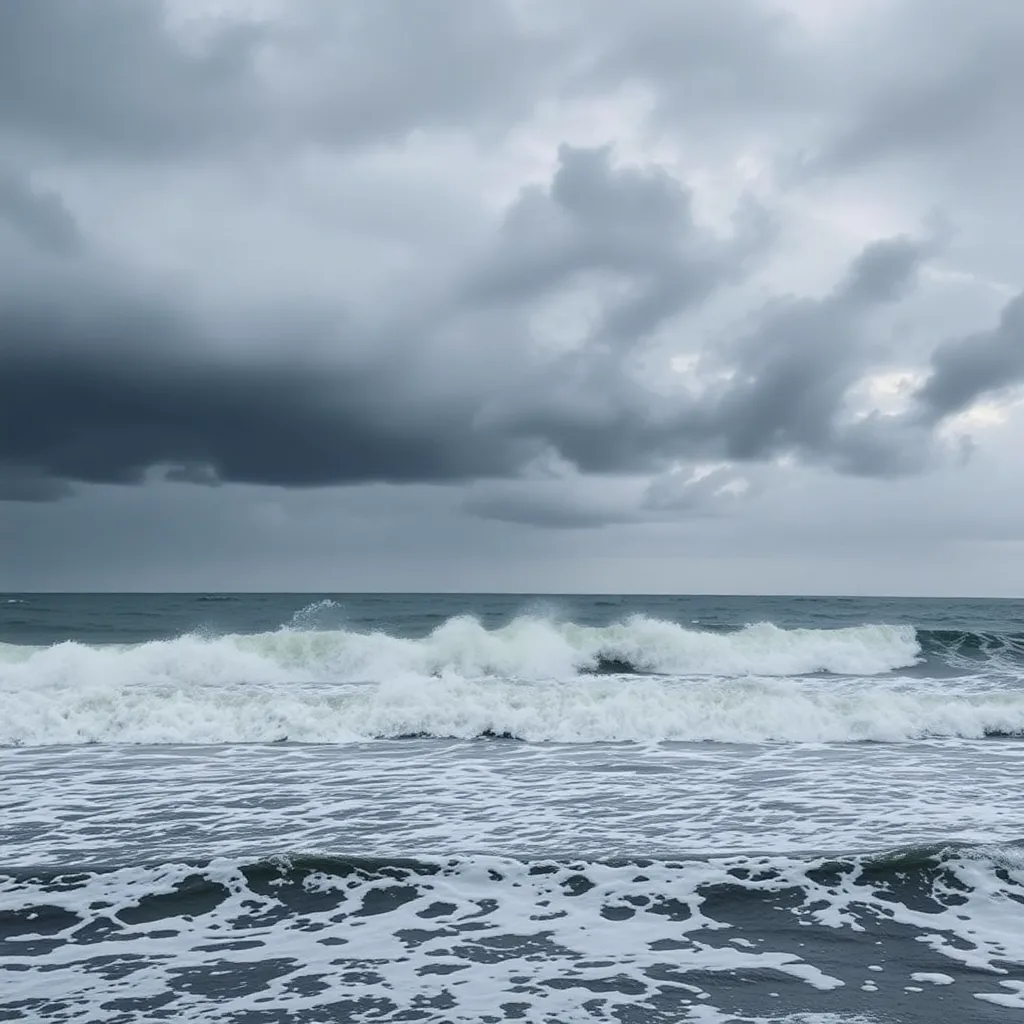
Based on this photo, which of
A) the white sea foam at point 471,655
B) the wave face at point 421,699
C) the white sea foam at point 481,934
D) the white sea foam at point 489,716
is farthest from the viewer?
the white sea foam at point 471,655

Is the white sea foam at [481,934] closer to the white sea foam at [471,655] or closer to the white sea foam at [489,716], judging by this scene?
the white sea foam at [489,716]

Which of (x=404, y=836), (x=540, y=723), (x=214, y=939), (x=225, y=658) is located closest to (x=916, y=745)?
(x=540, y=723)

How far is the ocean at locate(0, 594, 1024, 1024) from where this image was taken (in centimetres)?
572

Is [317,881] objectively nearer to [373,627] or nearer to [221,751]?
[221,751]

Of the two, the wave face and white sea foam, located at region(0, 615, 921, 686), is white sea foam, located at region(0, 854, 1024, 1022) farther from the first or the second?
white sea foam, located at region(0, 615, 921, 686)

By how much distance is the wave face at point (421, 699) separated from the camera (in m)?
15.4

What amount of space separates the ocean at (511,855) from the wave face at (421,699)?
83 mm

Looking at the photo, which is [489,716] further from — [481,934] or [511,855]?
[481,934]

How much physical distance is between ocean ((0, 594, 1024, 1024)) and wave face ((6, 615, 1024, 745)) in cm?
8

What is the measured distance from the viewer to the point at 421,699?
1661 cm

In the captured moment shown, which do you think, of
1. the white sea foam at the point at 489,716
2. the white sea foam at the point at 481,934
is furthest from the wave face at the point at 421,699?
the white sea foam at the point at 481,934

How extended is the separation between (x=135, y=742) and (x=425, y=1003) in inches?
440

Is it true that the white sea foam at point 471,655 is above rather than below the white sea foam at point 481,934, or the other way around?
above

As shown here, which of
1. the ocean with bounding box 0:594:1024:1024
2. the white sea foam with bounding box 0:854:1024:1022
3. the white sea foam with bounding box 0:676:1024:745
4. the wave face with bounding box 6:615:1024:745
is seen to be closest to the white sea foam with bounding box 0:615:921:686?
the wave face with bounding box 6:615:1024:745
